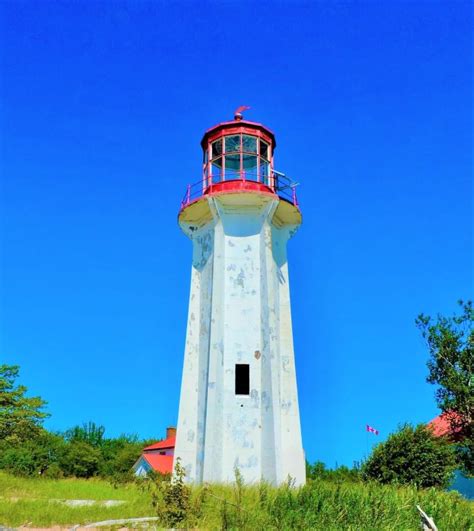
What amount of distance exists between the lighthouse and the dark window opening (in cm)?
3

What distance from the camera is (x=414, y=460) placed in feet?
75.8

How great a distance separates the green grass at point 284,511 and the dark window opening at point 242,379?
3.74m

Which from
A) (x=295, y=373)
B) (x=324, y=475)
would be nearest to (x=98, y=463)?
(x=324, y=475)

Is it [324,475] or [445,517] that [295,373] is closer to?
[445,517]

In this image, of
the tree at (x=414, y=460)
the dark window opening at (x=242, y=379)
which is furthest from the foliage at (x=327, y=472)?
the dark window opening at (x=242, y=379)

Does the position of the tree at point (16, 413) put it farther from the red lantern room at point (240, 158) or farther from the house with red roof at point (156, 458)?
the red lantern room at point (240, 158)

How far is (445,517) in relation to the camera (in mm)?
13844

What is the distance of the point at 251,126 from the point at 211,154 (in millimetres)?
1784

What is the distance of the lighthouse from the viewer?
18.7 metres

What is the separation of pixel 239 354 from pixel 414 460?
897 cm

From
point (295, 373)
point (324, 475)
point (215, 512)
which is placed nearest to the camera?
point (215, 512)

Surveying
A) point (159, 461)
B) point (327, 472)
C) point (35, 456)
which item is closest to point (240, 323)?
point (327, 472)

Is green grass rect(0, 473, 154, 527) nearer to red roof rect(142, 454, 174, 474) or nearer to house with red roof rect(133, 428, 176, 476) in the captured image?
red roof rect(142, 454, 174, 474)

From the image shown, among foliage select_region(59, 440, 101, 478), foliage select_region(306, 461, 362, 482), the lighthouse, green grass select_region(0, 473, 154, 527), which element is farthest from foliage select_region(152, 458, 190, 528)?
foliage select_region(59, 440, 101, 478)
